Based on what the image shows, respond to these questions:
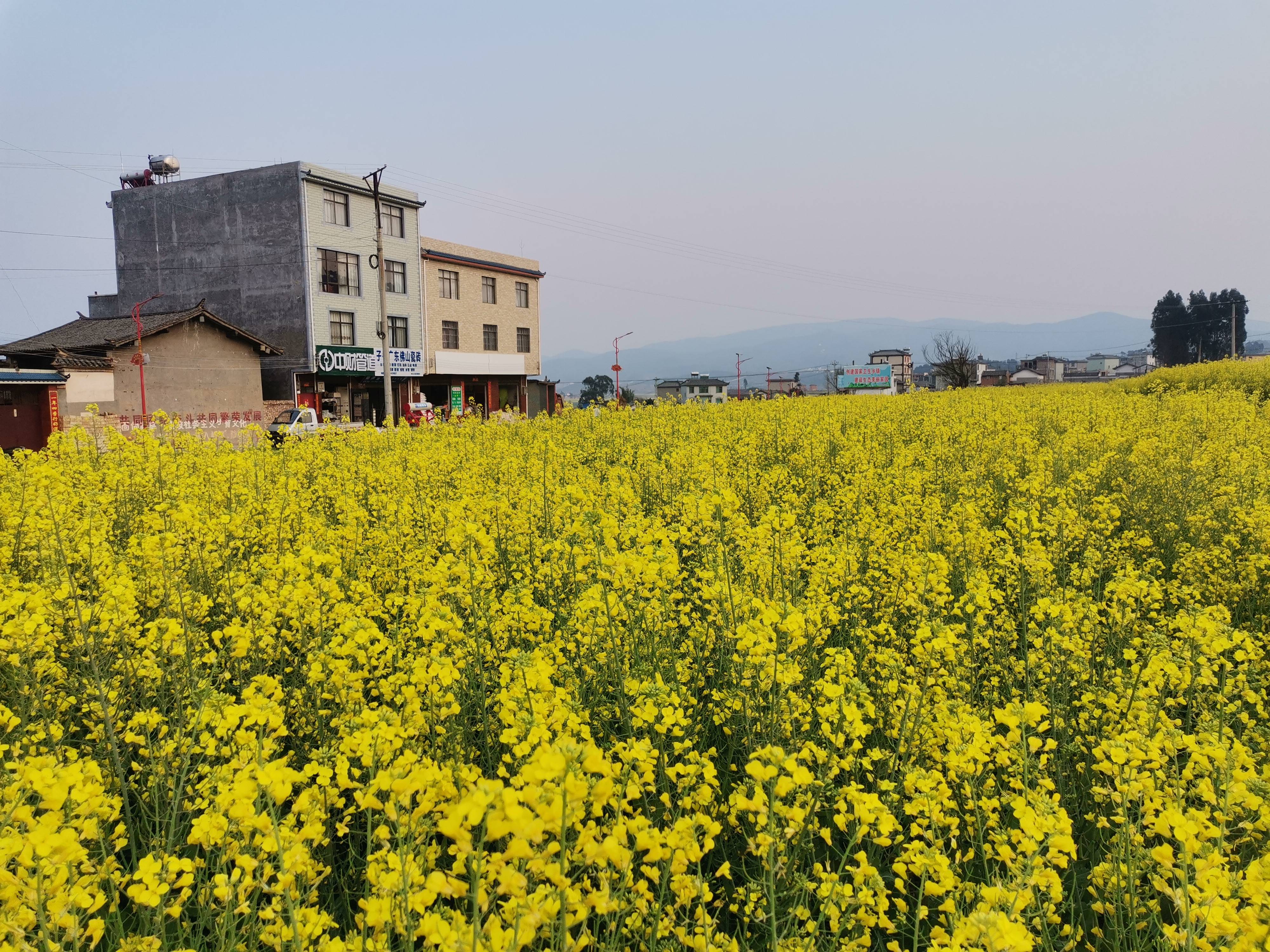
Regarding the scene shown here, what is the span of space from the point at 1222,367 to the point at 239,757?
95.7 ft

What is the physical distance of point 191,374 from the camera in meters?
25.4

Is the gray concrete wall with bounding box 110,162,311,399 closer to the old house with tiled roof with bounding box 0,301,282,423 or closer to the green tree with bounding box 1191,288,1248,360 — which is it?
the old house with tiled roof with bounding box 0,301,282,423

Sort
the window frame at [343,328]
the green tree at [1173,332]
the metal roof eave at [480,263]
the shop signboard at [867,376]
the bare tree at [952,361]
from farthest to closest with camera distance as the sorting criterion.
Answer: the green tree at [1173,332]
the shop signboard at [867,376]
the bare tree at [952,361]
the metal roof eave at [480,263]
the window frame at [343,328]

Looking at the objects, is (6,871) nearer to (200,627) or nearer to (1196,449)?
(200,627)

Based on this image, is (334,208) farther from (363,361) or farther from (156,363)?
(156,363)

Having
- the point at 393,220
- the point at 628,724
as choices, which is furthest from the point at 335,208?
the point at 628,724

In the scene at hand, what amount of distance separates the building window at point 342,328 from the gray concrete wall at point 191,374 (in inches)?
138

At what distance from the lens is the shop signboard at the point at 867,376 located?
264 feet

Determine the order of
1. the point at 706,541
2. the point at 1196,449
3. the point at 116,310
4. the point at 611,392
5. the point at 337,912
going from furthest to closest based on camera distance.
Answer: the point at 611,392
the point at 116,310
the point at 1196,449
the point at 706,541
the point at 337,912

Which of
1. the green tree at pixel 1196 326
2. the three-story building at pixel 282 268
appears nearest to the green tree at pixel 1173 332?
the green tree at pixel 1196 326

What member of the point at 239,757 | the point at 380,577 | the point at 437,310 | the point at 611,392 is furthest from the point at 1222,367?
the point at 611,392

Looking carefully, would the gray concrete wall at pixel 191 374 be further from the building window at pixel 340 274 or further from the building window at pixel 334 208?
the building window at pixel 334 208

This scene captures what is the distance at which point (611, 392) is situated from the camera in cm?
9238

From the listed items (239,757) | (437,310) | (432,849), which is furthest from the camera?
(437,310)
